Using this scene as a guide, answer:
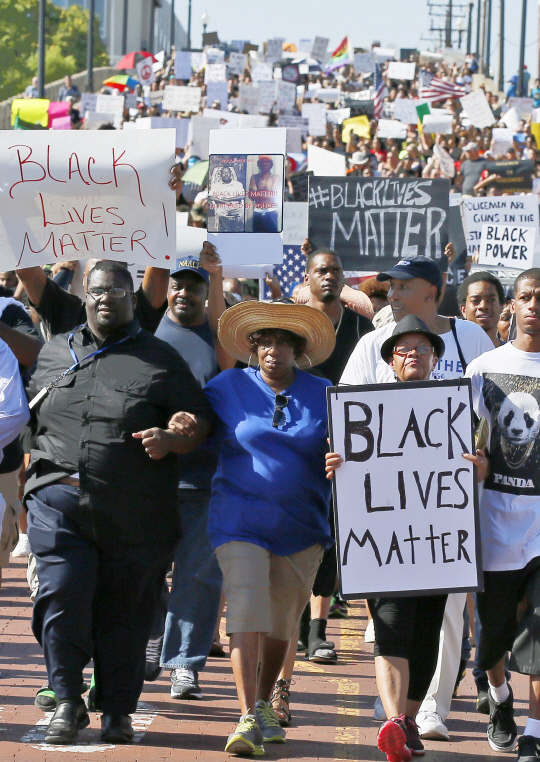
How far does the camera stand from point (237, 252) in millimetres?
7355

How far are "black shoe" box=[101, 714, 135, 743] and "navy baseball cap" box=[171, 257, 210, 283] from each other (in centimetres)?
237

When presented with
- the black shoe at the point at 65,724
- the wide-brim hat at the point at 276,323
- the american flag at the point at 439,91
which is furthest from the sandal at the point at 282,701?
the american flag at the point at 439,91

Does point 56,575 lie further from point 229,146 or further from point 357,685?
point 229,146

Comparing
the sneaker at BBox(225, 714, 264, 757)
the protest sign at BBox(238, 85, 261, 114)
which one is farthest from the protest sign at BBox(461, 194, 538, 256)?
the protest sign at BBox(238, 85, 261, 114)

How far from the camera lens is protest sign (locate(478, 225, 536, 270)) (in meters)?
11.8

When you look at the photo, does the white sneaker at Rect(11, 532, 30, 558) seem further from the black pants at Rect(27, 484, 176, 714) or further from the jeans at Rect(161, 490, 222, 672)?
the black pants at Rect(27, 484, 176, 714)

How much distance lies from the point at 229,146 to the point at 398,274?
193 cm

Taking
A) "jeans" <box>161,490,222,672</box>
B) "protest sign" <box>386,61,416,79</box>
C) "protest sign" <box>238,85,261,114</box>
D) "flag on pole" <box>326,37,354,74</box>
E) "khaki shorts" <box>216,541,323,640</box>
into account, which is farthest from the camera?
"flag on pole" <box>326,37,354,74</box>

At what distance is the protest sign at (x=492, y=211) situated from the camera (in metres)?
12.6

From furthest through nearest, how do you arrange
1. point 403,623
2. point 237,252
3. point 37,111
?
point 37,111
point 237,252
point 403,623

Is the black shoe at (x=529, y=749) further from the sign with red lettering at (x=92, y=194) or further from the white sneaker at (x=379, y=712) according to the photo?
the sign with red lettering at (x=92, y=194)

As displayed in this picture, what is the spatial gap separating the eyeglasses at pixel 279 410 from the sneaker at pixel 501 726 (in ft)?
5.09

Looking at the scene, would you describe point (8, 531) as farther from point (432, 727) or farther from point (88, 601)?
point (432, 727)

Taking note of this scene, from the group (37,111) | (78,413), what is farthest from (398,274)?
(37,111)
